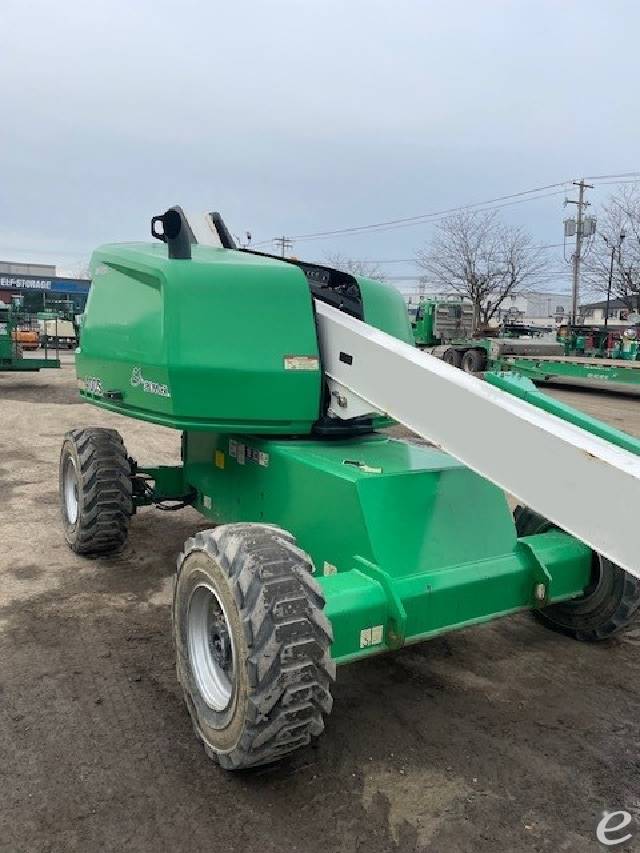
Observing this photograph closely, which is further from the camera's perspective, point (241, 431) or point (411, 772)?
point (241, 431)

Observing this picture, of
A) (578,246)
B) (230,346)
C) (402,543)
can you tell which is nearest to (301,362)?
(230,346)

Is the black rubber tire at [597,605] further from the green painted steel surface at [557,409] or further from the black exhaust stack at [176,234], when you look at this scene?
the black exhaust stack at [176,234]

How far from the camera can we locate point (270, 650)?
8.39 feet

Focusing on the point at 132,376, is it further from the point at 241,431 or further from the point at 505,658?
the point at 505,658

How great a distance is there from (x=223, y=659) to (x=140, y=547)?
2.93 m

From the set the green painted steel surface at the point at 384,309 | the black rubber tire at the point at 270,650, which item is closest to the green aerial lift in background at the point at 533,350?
the green painted steel surface at the point at 384,309

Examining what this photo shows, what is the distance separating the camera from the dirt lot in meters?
2.63

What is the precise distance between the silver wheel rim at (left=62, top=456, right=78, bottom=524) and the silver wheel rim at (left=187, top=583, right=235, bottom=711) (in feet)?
8.71

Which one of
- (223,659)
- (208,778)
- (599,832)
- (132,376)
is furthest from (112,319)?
(599,832)

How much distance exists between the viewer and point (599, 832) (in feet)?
8.73

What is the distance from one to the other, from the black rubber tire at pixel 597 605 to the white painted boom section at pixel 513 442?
102 centimetres

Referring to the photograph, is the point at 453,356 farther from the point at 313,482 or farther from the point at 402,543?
the point at 402,543

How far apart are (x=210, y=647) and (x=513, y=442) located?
159 cm

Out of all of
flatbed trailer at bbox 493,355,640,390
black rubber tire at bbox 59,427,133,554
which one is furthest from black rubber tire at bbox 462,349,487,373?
black rubber tire at bbox 59,427,133,554
